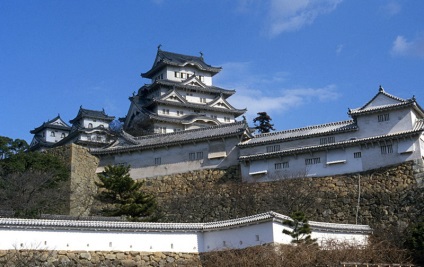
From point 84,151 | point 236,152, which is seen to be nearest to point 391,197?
point 236,152

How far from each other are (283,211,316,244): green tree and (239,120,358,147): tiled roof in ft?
A: 27.4

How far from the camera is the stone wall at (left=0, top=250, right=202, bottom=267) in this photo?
19.5m

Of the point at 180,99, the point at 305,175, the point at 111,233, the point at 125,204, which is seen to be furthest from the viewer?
the point at 180,99

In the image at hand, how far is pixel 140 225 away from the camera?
850 inches

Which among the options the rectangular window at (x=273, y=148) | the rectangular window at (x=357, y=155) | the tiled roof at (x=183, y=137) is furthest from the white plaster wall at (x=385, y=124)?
the tiled roof at (x=183, y=137)

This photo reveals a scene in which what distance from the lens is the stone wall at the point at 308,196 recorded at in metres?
25.9

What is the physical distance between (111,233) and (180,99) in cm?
2383

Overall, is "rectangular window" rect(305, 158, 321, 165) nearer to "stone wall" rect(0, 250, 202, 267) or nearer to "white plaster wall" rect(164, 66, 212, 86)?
"stone wall" rect(0, 250, 202, 267)

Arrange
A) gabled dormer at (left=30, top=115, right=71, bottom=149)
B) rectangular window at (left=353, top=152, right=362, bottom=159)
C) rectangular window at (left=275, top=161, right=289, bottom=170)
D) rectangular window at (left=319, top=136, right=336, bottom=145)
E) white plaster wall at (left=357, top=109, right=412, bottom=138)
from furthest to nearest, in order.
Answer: gabled dormer at (left=30, top=115, right=71, bottom=149) → rectangular window at (left=275, top=161, right=289, bottom=170) → rectangular window at (left=319, top=136, right=336, bottom=145) → rectangular window at (left=353, top=152, right=362, bottom=159) → white plaster wall at (left=357, top=109, right=412, bottom=138)

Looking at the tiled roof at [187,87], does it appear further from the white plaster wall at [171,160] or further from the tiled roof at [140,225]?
the tiled roof at [140,225]

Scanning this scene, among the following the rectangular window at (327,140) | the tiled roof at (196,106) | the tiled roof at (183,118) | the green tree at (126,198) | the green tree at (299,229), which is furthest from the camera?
the tiled roof at (196,106)

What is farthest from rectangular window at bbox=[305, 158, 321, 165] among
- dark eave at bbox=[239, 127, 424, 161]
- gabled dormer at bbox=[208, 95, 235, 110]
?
gabled dormer at bbox=[208, 95, 235, 110]

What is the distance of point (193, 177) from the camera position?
3081 centimetres

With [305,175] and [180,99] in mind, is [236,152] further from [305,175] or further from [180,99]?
[180,99]
